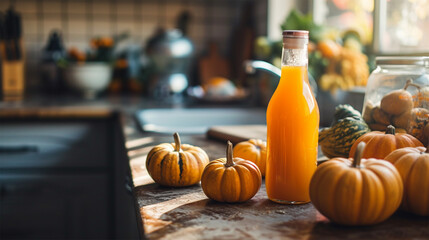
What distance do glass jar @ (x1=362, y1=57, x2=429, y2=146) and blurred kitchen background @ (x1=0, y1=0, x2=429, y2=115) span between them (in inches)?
38.9

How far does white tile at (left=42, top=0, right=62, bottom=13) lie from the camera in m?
2.78

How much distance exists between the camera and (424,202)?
64 cm

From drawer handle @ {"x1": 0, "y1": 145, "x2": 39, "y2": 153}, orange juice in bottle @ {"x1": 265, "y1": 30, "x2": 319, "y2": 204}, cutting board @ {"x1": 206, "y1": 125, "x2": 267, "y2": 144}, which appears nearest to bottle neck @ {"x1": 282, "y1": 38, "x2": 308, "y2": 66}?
orange juice in bottle @ {"x1": 265, "y1": 30, "x2": 319, "y2": 204}

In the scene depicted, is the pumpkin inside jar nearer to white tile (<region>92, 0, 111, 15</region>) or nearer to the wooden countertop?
the wooden countertop

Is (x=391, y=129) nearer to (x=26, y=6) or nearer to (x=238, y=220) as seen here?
(x=238, y=220)

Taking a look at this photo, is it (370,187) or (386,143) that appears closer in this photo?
(370,187)

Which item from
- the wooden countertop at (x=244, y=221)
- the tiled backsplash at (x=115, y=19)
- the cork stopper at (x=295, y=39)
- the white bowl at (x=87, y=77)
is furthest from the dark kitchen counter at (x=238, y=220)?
the tiled backsplash at (x=115, y=19)

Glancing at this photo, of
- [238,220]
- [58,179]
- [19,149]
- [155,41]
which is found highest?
[155,41]

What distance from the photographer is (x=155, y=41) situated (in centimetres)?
248

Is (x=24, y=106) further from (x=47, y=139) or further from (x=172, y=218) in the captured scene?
(x=172, y=218)

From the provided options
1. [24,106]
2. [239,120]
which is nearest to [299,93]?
[239,120]

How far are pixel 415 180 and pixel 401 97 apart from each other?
271mm

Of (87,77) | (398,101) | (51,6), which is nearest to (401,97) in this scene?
(398,101)

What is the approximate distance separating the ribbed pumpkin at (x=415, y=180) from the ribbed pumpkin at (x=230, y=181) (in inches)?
8.3
